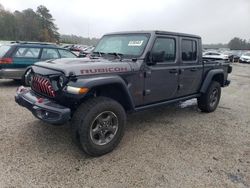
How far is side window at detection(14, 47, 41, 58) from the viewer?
8081 millimetres

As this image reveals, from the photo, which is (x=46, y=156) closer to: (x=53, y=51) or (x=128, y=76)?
(x=128, y=76)

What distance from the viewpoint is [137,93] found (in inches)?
160

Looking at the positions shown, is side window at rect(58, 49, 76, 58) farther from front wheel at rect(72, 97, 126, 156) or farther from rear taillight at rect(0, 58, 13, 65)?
front wheel at rect(72, 97, 126, 156)

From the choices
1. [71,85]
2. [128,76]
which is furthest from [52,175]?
[128,76]

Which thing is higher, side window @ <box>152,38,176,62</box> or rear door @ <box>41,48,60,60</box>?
side window @ <box>152,38,176,62</box>

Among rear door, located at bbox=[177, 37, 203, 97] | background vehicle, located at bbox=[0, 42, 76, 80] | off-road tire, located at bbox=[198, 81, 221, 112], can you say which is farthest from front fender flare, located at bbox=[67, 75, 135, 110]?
background vehicle, located at bbox=[0, 42, 76, 80]

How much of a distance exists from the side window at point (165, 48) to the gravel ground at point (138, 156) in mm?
1418

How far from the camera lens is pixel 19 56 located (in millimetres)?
8062

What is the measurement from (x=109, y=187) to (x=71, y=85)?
1392 mm

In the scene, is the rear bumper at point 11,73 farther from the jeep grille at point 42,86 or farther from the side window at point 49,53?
the jeep grille at point 42,86

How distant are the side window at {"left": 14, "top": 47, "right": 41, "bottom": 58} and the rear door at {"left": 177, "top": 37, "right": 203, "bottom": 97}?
219 inches

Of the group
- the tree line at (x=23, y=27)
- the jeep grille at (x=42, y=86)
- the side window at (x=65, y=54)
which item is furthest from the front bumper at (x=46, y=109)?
the tree line at (x=23, y=27)

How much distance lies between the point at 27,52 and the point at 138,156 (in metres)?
6.34

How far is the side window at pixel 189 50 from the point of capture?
501 centimetres
